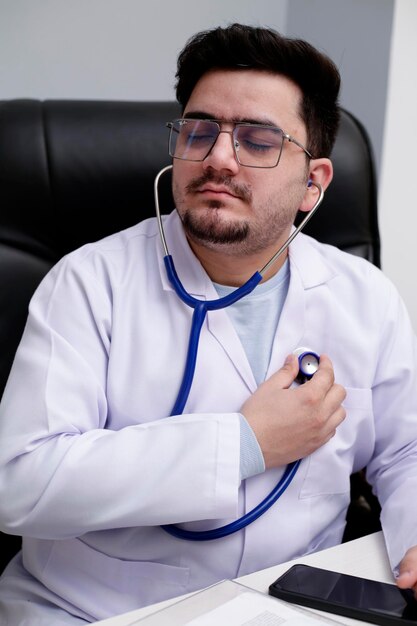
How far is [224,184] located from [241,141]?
74 mm

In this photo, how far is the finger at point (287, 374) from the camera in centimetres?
104

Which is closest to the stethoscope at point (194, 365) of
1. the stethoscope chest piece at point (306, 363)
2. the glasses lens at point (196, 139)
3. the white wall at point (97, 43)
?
the stethoscope chest piece at point (306, 363)

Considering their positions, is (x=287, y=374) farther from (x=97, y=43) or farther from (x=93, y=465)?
(x=97, y=43)

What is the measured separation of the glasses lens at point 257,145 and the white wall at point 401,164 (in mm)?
823

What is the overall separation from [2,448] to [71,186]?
1.67ft

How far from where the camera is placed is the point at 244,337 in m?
1.15

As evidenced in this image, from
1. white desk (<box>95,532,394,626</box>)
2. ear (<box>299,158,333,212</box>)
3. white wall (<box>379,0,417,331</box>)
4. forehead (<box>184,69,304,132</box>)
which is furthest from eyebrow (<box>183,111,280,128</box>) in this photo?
white wall (<box>379,0,417,331</box>)

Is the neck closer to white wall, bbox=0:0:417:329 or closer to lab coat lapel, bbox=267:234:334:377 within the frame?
lab coat lapel, bbox=267:234:334:377

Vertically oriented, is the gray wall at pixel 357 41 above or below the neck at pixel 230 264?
above

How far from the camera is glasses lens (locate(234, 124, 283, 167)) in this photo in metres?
1.09

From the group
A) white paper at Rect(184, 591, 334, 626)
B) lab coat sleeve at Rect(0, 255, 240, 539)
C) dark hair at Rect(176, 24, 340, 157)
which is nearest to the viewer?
white paper at Rect(184, 591, 334, 626)

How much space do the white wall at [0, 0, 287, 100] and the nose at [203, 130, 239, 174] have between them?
0.78 m

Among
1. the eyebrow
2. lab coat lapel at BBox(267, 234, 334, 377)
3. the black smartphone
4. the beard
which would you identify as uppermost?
the eyebrow

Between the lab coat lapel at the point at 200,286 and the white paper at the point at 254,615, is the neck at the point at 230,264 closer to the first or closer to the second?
the lab coat lapel at the point at 200,286
